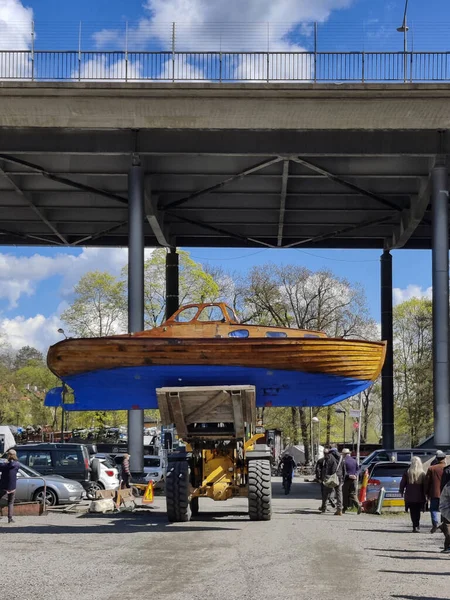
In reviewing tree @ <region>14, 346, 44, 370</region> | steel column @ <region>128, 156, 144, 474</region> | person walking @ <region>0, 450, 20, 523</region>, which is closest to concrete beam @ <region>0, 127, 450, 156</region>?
steel column @ <region>128, 156, 144, 474</region>

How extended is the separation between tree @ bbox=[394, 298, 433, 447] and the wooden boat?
46.5 meters

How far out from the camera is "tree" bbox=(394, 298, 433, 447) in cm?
6700

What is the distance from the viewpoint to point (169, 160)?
36.3 metres

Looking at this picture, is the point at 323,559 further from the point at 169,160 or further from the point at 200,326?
the point at 169,160

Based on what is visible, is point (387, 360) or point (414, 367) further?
point (414, 367)

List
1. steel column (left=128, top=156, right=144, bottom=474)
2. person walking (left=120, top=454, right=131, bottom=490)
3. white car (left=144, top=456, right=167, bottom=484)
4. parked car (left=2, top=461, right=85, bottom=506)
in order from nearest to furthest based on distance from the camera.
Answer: parked car (left=2, top=461, right=85, bottom=506) < person walking (left=120, top=454, right=131, bottom=490) < steel column (left=128, top=156, right=144, bottom=474) < white car (left=144, top=456, right=167, bottom=484)

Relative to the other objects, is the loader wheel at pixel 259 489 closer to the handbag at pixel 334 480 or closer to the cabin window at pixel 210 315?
the cabin window at pixel 210 315

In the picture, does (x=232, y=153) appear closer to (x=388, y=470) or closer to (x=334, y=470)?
(x=388, y=470)

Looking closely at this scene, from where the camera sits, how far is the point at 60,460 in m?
31.3

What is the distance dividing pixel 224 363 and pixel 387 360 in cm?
2940

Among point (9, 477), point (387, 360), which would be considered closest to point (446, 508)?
point (9, 477)

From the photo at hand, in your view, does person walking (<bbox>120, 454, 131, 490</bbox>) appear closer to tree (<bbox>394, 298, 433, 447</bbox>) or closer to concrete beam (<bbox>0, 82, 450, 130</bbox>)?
concrete beam (<bbox>0, 82, 450, 130</bbox>)

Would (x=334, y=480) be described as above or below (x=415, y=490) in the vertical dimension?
below

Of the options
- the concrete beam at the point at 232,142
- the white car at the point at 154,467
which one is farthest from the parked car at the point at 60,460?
the concrete beam at the point at 232,142
